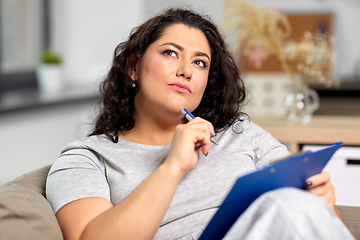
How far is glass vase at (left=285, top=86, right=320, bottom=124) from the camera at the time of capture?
6.89 ft

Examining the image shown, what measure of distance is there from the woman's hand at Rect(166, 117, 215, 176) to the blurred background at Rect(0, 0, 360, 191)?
→ 152 centimetres

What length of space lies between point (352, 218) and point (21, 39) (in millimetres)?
2727

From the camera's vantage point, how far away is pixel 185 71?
1145mm

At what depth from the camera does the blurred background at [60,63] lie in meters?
2.50

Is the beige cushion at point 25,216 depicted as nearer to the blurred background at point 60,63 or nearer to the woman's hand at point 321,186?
the woman's hand at point 321,186

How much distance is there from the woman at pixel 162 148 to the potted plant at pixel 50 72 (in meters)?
1.79

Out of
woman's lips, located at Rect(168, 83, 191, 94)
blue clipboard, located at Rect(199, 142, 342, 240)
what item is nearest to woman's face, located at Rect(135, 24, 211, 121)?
woman's lips, located at Rect(168, 83, 191, 94)

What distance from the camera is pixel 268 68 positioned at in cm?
418

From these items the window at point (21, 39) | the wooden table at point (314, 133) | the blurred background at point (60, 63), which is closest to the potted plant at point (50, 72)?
the blurred background at point (60, 63)

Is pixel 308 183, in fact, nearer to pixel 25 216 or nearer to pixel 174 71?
pixel 174 71

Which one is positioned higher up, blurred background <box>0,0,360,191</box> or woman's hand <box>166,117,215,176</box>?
woman's hand <box>166,117,215,176</box>

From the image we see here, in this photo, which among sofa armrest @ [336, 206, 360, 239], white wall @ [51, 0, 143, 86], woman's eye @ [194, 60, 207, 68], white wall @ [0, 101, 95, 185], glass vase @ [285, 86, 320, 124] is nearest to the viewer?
sofa armrest @ [336, 206, 360, 239]

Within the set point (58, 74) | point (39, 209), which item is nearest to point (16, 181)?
point (39, 209)

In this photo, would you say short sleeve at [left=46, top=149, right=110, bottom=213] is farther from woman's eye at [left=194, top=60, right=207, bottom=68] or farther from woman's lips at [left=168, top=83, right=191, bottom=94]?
woman's eye at [left=194, top=60, right=207, bottom=68]
